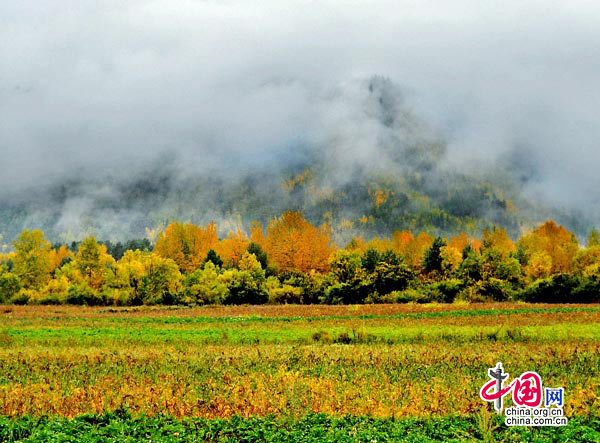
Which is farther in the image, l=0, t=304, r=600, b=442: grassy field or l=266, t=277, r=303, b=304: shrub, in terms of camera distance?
l=266, t=277, r=303, b=304: shrub

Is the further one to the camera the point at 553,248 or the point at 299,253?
the point at 553,248

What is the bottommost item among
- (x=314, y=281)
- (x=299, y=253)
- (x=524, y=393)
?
(x=524, y=393)

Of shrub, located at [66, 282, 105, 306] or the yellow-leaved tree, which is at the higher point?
the yellow-leaved tree

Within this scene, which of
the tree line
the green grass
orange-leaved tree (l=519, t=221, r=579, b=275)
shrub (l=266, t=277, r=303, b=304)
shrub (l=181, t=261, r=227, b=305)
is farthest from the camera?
orange-leaved tree (l=519, t=221, r=579, b=275)

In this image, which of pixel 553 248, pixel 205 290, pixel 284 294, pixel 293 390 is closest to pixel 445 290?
pixel 284 294

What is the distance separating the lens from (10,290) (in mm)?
78562

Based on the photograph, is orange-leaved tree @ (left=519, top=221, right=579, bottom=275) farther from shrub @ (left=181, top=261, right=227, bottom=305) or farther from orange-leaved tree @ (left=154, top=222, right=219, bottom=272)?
orange-leaved tree @ (left=154, top=222, right=219, bottom=272)

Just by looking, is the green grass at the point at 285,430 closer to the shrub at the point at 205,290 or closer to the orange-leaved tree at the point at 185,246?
the shrub at the point at 205,290

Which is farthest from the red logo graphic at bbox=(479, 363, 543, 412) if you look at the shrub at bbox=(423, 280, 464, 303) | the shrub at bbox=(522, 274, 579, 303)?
the shrub at bbox=(522, 274, 579, 303)

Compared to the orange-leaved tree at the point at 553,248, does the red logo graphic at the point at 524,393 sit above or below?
below

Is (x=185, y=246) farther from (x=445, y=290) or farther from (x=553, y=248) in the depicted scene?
(x=553, y=248)

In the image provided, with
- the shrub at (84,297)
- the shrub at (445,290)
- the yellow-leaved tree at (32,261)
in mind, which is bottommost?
the shrub at (84,297)

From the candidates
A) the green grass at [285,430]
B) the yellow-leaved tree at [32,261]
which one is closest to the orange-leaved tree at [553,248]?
the yellow-leaved tree at [32,261]

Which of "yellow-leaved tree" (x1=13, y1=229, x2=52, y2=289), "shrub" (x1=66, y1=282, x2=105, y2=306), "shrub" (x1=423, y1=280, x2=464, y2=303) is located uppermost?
"yellow-leaved tree" (x1=13, y1=229, x2=52, y2=289)
